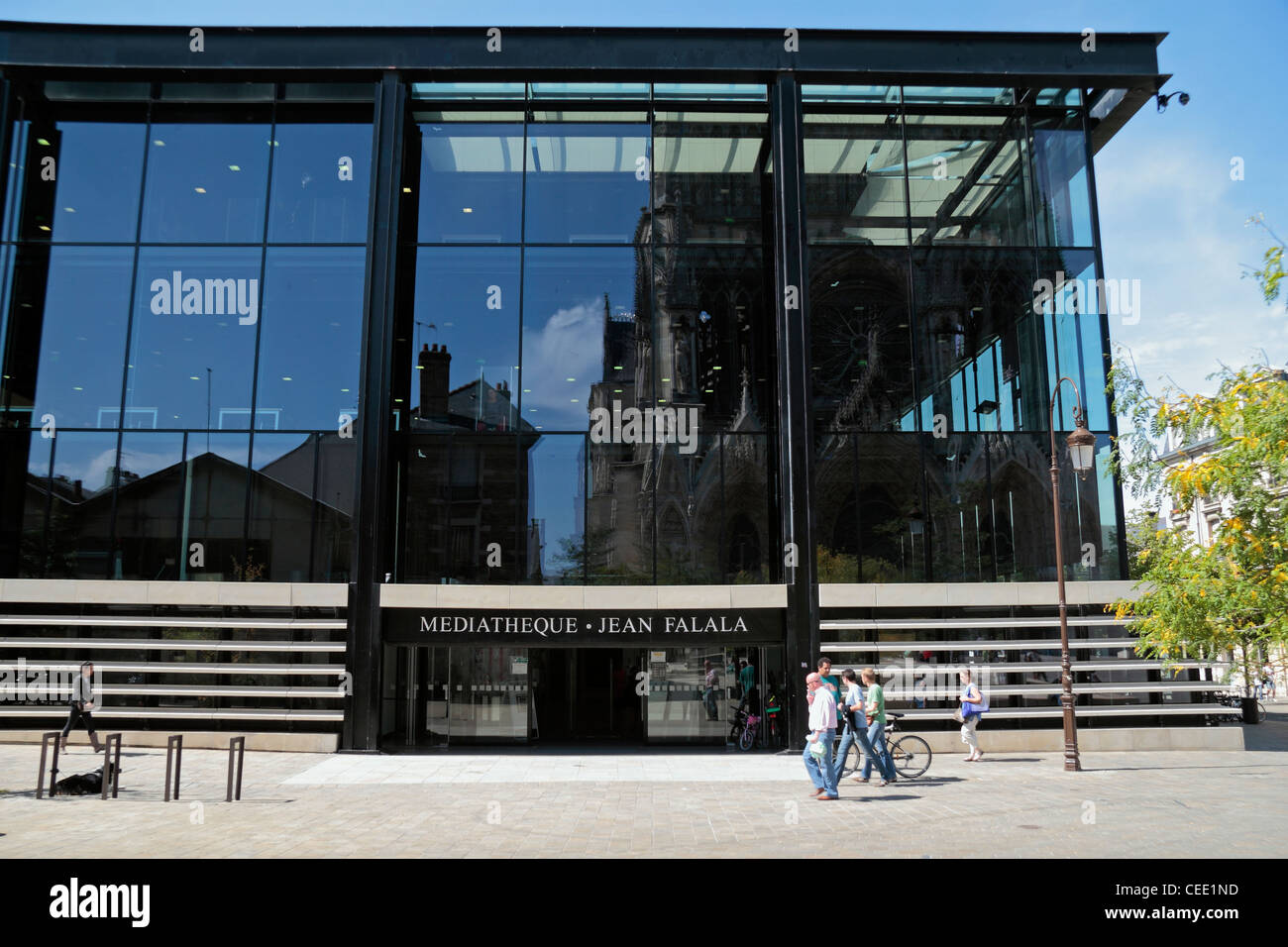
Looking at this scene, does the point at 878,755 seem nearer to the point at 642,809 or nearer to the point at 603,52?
the point at 642,809

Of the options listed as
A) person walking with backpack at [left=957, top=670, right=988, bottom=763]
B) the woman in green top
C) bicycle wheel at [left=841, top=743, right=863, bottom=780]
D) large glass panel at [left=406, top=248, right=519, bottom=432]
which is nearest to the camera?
the woman in green top

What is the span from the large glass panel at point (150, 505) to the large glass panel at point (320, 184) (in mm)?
5655

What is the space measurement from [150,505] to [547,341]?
9.96 m

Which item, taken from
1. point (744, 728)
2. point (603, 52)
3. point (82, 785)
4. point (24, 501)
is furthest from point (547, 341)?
point (82, 785)

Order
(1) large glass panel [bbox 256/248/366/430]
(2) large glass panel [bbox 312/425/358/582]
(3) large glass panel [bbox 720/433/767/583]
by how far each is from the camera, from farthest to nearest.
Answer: (3) large glass panel [bbox 720/433/767/583] < (1) large glass panel [bbox 256/248/366/430] < (2) large glass panel [bbox 312/425/358/582]

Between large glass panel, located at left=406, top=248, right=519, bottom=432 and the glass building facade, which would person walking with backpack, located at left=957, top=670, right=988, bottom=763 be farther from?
large glass panel, located at left=406, top=248, right=519, bottom=432

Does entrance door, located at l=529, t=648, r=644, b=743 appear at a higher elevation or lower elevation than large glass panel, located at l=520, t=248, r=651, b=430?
lower

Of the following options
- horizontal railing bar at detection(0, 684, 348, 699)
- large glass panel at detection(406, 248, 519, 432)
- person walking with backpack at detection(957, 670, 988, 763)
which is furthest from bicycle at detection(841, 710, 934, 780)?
horizontal railing bar at detection(0, 684, 348, 699)

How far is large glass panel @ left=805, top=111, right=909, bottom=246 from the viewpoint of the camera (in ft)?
72.9

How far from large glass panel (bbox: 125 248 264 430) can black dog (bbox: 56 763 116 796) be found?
9.34m

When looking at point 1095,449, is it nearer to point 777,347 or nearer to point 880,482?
point 880,482

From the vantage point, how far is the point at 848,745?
554 inches
